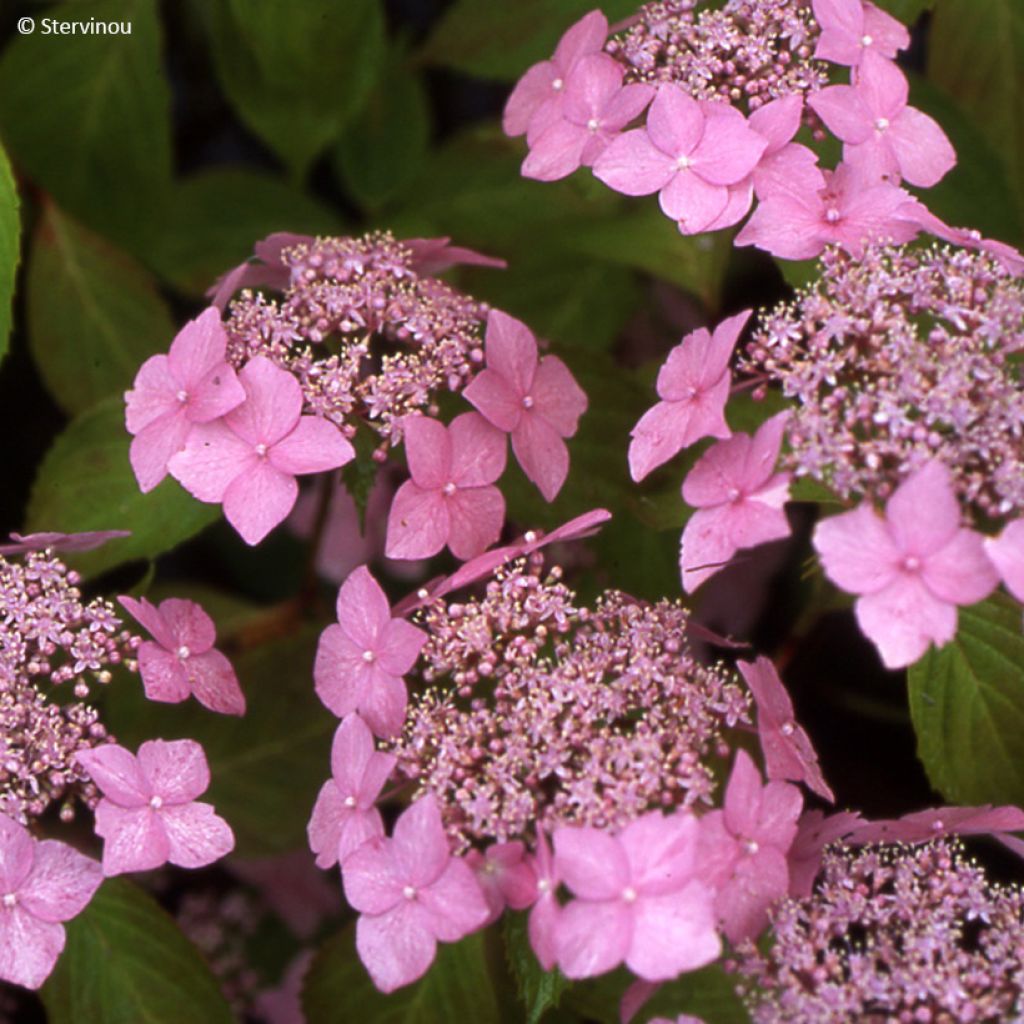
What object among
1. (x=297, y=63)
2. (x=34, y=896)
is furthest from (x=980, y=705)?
(x=297, y=63)

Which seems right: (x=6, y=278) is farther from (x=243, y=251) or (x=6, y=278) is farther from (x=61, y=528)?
(x=243, y=251)

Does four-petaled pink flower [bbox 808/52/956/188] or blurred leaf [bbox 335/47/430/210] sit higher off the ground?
four-petaled pink flower [bbox 808/52/956/188]

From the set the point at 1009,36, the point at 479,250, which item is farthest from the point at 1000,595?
the point at 479,250

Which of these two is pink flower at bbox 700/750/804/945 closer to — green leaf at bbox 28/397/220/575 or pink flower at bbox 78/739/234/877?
pink flower at bbox 78/739/234/877

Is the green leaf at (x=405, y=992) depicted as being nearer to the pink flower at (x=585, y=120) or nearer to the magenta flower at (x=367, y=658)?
the magenta flower at (x=367, y=658)

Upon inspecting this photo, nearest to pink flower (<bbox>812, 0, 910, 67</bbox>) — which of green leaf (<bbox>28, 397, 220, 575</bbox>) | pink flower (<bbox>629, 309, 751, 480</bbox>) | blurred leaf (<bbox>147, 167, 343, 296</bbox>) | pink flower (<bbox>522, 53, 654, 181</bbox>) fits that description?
pink flower (<bbox>522, 53, 654, 181</bbox>)

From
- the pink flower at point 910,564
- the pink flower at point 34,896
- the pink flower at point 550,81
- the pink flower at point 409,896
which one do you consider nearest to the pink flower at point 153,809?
the pink flower at point 34,896
